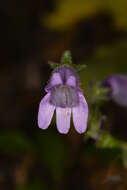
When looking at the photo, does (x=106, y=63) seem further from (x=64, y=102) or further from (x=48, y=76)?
(x=64, y=102)

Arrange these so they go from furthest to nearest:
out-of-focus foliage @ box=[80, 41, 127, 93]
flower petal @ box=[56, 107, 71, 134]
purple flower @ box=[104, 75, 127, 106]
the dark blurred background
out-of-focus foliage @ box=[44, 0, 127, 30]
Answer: out-of-focus foliage @ box=[44, 0, 127, 30] → out-of-focus foliage @ box=[80, 41, 127, 93] → the dark blurred background → purple flower @ box=[104, 75, 127, 106] → flower petal @ box=[56, 107, 71, 134]

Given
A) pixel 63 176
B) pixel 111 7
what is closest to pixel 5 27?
pixel 111 7

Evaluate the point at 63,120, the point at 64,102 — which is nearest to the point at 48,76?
the point at 64,102

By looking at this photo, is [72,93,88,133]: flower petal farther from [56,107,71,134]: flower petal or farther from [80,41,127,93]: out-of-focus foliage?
[80,41,127,93]: out-of-focus foliage

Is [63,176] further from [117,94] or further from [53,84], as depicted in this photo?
[53,84]

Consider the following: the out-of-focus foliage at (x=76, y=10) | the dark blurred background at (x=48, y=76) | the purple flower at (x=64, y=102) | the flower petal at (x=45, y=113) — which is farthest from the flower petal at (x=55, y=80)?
the out-of-focus foliage at (x=76, y=10)

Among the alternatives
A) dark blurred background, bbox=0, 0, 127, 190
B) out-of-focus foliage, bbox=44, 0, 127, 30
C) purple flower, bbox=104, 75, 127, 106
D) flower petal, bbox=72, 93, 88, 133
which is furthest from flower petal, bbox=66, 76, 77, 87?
out-of-focus foliage, bbox=44, 0, 127, 30
